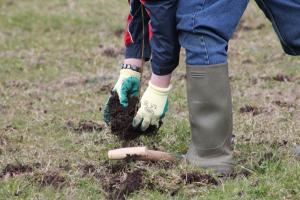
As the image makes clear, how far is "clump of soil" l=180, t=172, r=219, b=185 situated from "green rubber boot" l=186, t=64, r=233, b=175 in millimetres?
95

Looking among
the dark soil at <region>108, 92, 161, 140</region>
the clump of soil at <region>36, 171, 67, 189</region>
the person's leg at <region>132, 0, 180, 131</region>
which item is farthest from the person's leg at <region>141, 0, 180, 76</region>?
the clump of soil at <region>36, 171, 67, 189</region>

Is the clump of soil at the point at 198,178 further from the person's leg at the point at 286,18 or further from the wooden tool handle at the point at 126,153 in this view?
the person's leg at the point at 286,18

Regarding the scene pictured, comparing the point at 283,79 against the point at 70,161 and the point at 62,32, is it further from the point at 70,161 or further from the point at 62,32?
the point at 62,32

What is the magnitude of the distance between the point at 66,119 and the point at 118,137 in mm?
1083

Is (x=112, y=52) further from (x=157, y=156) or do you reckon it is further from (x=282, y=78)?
(x=157, y=156)

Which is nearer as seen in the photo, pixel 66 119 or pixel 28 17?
pixel 66 119

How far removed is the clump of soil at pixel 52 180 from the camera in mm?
3721

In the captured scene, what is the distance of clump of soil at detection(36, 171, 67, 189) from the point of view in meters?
3.72

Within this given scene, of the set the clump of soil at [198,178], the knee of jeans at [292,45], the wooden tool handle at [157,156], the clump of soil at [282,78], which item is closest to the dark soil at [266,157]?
the clump of soil at [198,178]

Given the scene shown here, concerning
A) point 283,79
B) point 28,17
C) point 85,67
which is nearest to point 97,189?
point 283,79

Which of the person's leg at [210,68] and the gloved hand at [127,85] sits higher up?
the person's leg at [210,68]

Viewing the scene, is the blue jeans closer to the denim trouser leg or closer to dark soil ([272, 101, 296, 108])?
the denim trouser leg

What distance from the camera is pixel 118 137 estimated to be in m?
4.38

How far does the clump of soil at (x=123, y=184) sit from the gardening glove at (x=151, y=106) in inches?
17.3
